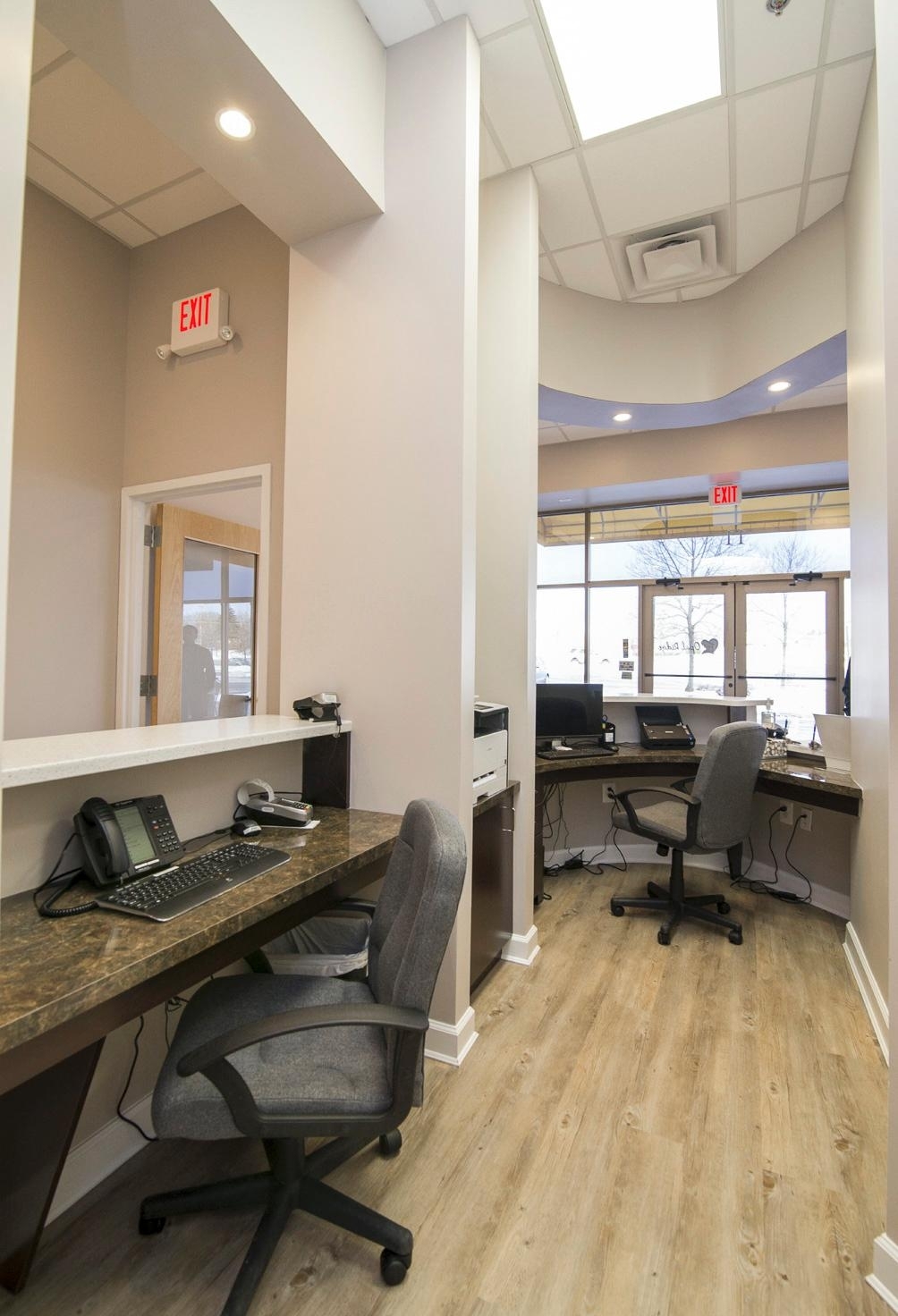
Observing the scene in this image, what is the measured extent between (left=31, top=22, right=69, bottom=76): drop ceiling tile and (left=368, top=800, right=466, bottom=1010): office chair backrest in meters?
2.92

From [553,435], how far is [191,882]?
510 cm

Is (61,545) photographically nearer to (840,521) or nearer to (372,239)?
(372,239)

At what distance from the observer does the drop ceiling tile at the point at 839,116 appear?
228 cm

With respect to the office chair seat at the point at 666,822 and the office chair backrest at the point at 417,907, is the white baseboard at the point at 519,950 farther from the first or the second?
the office chair backrest at the point at 417,907

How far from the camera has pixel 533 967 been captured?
267 centimetres

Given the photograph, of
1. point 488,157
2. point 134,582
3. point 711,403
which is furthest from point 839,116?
point 134,582

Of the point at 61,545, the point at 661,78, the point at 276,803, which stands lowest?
the point at 276,803

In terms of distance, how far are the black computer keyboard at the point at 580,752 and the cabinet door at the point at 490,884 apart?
0.85 metres

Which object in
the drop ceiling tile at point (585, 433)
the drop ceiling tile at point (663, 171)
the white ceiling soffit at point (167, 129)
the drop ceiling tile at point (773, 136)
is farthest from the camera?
the drop ceiling tile at point (585, 433)

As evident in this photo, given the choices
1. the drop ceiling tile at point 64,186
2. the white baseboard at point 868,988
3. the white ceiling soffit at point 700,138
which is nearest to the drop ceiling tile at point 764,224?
the white ceiling soffit at point 700,138

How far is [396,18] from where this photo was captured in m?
2.12

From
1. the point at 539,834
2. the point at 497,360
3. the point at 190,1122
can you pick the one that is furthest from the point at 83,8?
the point at 539,834

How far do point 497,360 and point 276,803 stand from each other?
7.10 feet

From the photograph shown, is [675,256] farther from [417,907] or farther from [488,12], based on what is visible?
[417,907]
